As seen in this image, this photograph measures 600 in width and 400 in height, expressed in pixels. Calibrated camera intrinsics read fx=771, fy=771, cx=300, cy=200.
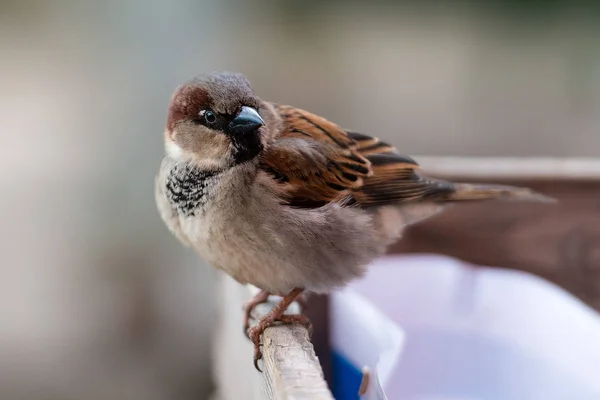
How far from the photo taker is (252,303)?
1629 mm

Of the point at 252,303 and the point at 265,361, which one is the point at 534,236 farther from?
the point at 265,361

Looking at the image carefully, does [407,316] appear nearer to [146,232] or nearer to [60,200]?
[146,232]

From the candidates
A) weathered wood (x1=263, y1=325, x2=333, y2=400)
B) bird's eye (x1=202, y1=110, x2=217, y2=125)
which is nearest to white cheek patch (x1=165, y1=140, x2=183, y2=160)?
bird's eye (x1=202, y1=110, x2=217, y2=125)

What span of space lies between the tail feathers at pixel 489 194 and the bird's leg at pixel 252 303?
535 mm

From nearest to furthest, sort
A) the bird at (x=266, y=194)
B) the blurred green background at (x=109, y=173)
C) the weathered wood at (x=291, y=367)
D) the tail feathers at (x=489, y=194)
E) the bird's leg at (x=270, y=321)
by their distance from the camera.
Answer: the weathered wood at (x=291, y=367), the bird's leg at (x=270, y=321), the bird at (x=266, y=194), the tail feathers at (x=489, y=194), the blurred green background at (x=109, y=173)

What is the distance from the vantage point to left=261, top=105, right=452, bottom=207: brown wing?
158 cm

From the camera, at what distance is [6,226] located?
3977 millimetres

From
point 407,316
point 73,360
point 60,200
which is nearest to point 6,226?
point 60,200

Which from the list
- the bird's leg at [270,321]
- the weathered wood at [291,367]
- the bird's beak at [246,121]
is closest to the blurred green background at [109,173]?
the bird's beak at [246,121]

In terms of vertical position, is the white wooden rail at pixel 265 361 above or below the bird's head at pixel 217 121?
below

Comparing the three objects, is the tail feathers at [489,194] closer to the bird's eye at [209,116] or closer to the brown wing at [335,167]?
the brown wing at [335,167]

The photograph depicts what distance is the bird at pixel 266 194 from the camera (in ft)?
4.92

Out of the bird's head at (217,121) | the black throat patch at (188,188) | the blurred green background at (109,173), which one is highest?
the bird's head at (217,121)

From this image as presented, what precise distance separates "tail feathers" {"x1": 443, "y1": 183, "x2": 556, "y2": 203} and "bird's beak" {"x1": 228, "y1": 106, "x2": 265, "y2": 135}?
61 centimetres
